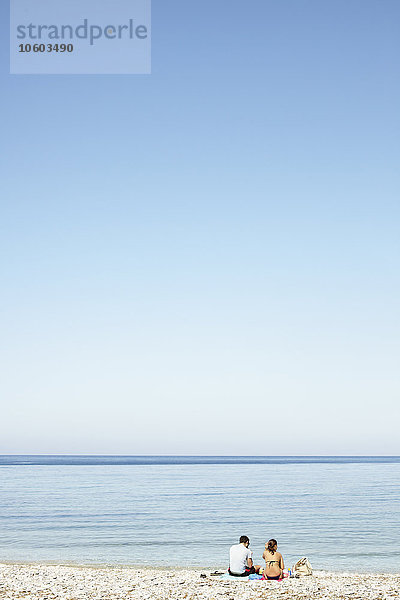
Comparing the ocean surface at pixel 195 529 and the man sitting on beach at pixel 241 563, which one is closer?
the man sitting on beach at pixel 241 563

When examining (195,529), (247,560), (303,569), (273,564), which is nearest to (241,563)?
(247,560)

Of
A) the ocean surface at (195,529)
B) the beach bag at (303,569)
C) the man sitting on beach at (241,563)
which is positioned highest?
the man sitting on beach at (241,563)

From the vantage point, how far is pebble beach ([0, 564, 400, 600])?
15.9m

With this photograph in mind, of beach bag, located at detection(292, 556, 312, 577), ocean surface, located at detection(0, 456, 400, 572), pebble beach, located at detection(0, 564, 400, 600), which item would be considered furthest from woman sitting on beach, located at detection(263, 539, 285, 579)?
ocean surface, located at detection(0, 456, 400, 572)

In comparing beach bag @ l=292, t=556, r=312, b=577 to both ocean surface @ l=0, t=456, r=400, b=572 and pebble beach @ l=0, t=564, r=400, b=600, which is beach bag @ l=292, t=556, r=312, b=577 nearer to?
pebble beach @ l=0, t=564, r=400, b=600

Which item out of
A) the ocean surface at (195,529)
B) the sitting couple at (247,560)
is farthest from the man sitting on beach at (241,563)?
the ocean surface at (195,529)

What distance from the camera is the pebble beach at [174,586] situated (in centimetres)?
1594

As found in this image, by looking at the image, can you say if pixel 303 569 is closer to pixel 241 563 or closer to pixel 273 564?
pixel 273 564

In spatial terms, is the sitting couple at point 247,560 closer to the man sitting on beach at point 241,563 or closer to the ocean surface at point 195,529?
the man sitting on beach at point 241,563

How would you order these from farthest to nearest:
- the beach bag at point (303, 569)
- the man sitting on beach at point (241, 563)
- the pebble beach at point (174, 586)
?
the beach bag at point (303, 569) → the man sitting on beach at point (241, 563) → the pebble beach at point (174, 586)

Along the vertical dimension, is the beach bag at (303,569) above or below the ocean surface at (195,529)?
above

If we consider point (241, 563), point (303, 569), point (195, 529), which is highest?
point (241, 563)

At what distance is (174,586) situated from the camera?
17453mm

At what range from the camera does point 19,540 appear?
27.7 m
